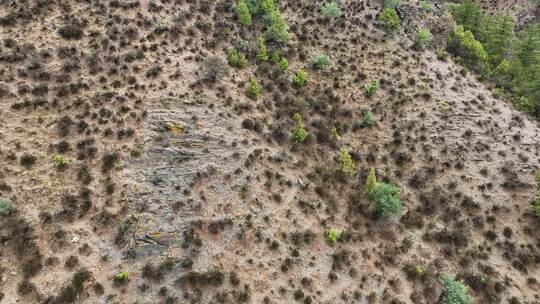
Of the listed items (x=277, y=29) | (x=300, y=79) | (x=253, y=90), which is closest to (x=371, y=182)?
(x=253, y=90)

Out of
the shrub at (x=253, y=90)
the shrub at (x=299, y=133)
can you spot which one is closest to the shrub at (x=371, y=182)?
the shrub at (x=299, y=133)

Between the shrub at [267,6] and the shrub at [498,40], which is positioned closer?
the shrub at [267,6]

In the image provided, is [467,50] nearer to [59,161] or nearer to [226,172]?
[226,172]

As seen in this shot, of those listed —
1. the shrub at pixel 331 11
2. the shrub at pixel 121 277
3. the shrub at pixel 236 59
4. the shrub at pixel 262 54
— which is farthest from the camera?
the shrub at pixel 331 11

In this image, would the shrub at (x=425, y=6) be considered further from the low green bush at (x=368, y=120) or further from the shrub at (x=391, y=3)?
the low green bush at (x=368, y=120)

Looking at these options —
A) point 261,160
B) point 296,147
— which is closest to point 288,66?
point 296,147
